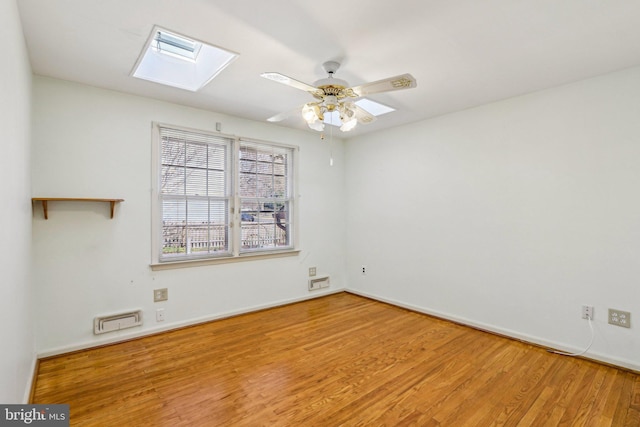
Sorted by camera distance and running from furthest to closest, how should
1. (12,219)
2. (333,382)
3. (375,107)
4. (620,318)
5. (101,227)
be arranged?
(375,107)
(101,227)
(620,318)
(333,382)
(12,219)

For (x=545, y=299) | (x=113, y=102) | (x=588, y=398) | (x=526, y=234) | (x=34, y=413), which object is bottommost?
(x=588, y=398)

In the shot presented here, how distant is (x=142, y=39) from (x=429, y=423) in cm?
317

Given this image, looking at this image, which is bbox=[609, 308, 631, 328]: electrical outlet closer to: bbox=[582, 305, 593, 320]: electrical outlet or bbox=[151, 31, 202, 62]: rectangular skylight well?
bbox=[582, 305, 593, 320]: electrical outlet

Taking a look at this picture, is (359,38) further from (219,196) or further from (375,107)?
(219,196)

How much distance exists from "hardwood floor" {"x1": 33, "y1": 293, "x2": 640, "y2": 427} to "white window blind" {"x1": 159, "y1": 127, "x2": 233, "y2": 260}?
3.22 ft

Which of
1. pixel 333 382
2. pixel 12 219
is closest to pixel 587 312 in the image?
pixel 333 382

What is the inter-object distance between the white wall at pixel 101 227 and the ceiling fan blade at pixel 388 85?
6.93 feet

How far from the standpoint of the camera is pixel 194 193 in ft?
11.8

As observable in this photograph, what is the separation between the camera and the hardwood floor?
1.97 meters

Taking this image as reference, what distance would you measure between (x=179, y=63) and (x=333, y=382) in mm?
3068

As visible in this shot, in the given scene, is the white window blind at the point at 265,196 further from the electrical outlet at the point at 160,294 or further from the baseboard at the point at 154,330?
the electrical outlet at the point at 160,294

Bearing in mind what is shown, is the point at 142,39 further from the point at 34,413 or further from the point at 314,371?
the point at 314,371

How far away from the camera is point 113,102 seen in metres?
3.03

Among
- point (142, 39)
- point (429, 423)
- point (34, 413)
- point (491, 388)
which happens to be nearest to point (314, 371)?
point (429, 423)
